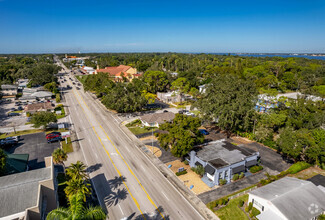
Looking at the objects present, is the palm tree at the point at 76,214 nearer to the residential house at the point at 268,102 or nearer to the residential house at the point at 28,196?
the residential house at the point at 28,196

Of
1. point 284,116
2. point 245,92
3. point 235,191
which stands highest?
point 245,92

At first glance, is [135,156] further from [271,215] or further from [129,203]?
[271,215]

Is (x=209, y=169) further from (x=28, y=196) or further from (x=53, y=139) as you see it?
(x=53, y=139)

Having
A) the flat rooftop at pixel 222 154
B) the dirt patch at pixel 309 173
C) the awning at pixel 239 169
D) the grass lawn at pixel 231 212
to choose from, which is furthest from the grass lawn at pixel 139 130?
the dirt patch at pixel 309 173

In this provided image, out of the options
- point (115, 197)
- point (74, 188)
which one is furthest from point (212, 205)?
point (74, 188)

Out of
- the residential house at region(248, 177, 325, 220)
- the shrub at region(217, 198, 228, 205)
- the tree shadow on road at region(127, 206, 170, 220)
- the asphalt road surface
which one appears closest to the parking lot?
the asphalt road surface

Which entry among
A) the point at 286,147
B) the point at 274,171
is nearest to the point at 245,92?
the point at 286,147
